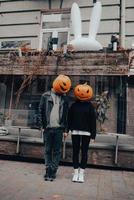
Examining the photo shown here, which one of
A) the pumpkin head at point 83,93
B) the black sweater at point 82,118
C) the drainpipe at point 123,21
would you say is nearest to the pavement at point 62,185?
the black sweater at point 82,118

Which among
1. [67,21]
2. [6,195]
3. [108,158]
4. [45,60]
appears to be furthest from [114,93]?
[6,195]

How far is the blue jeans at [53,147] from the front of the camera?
4.80 meters

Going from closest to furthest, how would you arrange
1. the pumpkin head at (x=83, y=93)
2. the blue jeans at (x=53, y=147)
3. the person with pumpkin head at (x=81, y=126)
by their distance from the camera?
the blue jeans at (x=53, y=147) < the person with pumpkin head at (x=81, y=126) < the pumpkin head at (x=83, y=93)

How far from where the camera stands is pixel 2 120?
7453mm

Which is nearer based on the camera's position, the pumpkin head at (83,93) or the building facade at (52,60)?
the pumpkin head at (83,93)

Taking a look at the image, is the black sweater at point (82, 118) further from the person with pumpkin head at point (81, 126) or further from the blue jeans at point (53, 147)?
the blue jeans at point (53, 147)

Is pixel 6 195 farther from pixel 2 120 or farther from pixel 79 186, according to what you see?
pixel 2 120

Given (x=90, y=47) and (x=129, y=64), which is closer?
(x=129, y=64)

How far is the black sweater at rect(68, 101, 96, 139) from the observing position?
495cm

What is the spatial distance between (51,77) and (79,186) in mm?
3939

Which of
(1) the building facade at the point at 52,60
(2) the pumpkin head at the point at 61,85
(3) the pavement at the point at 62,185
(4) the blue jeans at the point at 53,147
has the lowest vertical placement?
(3) the pavement at the point at 62,185

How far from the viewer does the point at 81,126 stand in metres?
4.94

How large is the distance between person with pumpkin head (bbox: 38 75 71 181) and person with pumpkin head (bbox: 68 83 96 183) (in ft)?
0.58

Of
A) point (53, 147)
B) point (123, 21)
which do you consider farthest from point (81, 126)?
point (123, 21)
